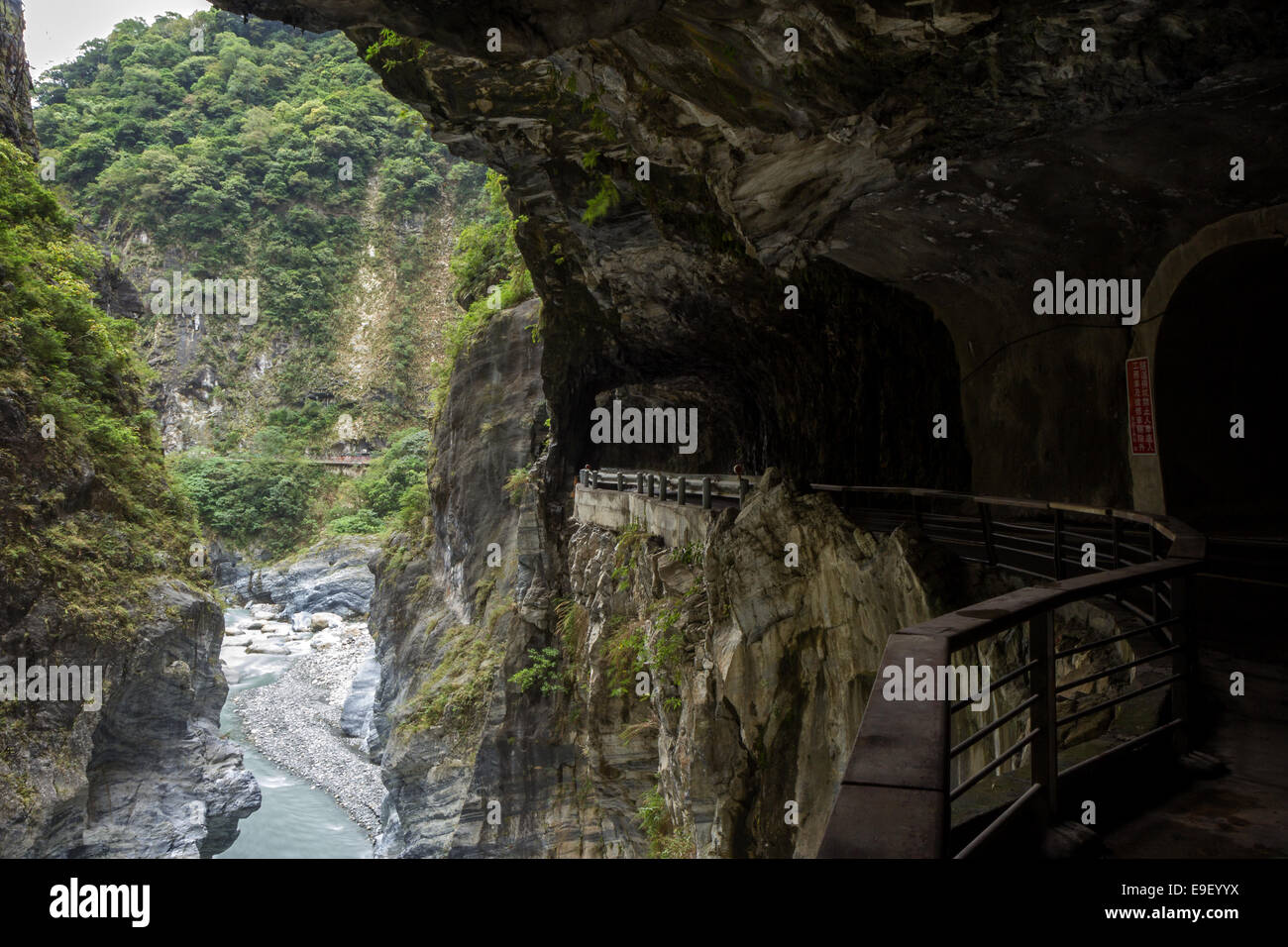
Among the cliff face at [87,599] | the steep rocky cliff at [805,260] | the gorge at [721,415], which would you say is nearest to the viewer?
the steep rocky cliff at [805,260]

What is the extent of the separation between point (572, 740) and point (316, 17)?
1737cm

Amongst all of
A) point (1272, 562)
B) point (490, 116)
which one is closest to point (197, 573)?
point (490, 116)

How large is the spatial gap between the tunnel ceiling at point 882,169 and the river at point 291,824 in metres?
20.6

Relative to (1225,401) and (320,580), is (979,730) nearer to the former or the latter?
(1225,401)

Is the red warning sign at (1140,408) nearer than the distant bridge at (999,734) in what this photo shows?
No

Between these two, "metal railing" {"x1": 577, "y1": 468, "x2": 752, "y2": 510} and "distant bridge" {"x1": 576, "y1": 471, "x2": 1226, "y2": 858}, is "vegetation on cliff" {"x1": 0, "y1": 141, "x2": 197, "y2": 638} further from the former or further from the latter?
"distant bridge" {"x1": 576, "y1": 471, "x2": 1226, "y2": 858}

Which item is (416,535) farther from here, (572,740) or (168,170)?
(168,170)

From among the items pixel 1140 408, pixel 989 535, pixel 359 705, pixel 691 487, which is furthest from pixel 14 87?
pixel 1140 408
